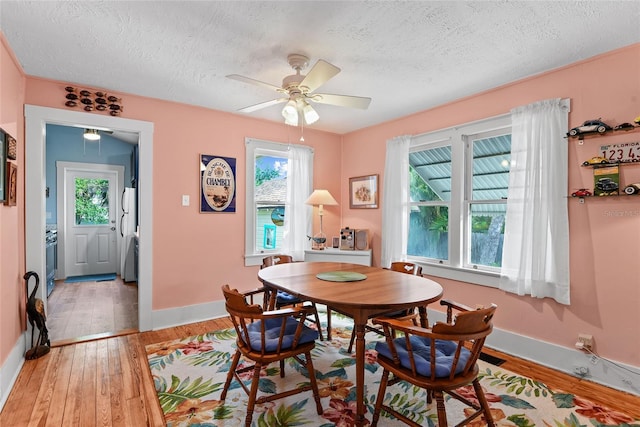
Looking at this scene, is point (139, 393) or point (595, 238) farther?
point (595, 238)

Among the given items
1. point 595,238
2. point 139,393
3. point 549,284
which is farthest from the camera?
point 549,284

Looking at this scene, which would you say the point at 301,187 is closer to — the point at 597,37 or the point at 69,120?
the point at 69,120

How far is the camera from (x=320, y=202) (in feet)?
13.1

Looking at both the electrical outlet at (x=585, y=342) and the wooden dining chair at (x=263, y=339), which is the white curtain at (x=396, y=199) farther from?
the wooden dining chair at (x=263, y=339)

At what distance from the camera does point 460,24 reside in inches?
80.1

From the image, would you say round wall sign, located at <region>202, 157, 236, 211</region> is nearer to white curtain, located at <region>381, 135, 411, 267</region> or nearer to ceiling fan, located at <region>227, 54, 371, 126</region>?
ceiling fan, located at <region>227, 54, 371, 126</region>

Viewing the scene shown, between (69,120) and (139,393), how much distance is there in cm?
252

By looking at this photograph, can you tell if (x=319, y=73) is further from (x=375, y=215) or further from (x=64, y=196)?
(x=64, y=196)

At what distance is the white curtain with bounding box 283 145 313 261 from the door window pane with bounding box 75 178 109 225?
4.32 m

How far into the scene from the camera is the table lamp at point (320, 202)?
400 centimetres

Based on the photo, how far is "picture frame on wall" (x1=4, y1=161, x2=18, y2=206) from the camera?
2.30 m

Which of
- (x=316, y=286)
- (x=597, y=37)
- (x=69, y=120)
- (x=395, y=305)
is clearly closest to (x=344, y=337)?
(x=316, y=286)

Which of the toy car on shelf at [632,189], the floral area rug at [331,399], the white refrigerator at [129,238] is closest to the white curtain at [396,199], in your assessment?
the floral area rug at [331,399]

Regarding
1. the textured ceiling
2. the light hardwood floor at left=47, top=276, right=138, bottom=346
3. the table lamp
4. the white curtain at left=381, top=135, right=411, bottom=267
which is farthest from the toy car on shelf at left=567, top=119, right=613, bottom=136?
the light hardwood floor at left=47, top=276, right=138, bottom=346
